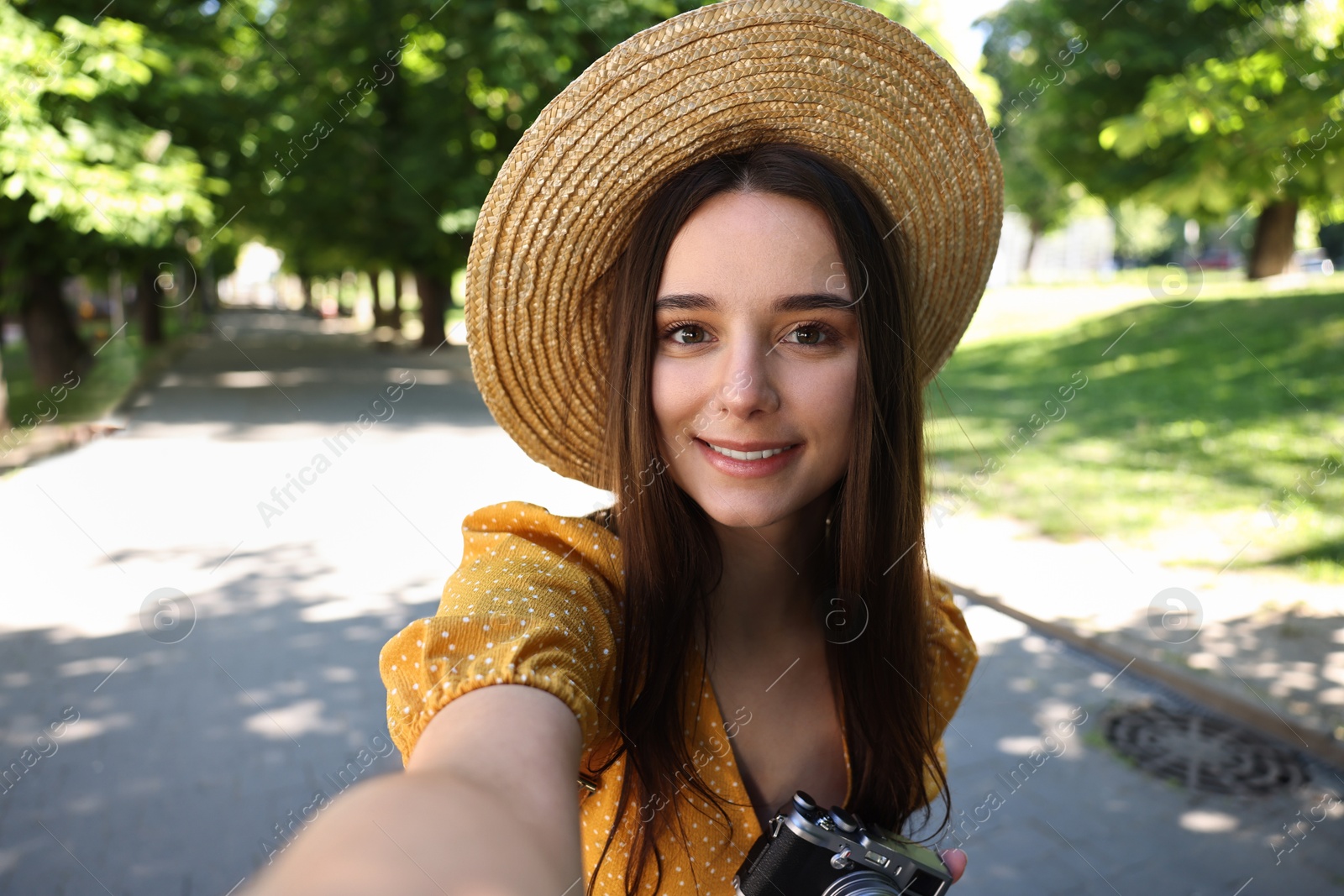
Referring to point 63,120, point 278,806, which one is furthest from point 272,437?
point 278,806

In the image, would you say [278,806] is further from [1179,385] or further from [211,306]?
[211,306]

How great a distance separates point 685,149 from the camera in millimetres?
1654

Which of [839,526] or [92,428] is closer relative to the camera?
[839,526]

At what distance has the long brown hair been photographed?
156 cm

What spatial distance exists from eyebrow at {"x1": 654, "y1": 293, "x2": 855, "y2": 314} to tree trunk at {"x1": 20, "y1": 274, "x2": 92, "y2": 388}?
52.6 ft

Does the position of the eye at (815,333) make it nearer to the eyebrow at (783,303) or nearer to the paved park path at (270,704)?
the eyebrow at (783,303)

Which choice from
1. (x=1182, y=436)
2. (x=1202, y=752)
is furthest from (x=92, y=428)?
(x=1182, y=436)

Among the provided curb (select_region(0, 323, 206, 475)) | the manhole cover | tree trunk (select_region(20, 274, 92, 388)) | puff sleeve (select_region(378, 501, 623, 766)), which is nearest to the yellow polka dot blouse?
puff sleeve (select_region(378, 501, 623, 766))

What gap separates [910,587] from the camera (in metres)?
1.83

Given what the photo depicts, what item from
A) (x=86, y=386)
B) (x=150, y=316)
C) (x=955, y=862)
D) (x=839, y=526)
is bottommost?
(x=150, y=316)

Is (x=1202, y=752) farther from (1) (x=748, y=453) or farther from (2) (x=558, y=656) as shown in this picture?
(2) (x=558, y=656)

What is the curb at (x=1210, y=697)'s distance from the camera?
14.9 ft

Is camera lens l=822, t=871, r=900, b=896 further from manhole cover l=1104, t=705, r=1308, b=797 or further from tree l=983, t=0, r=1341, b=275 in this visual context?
tree l=983, t=0, r=1341, b=275

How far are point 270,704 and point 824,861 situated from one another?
4420 millimetres
